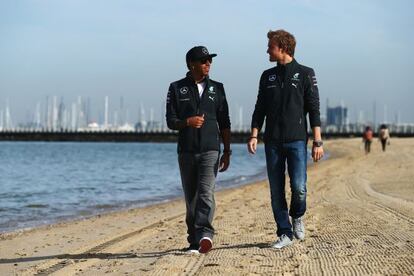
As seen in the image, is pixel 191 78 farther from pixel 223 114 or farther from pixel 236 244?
pixel 236 244

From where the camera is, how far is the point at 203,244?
6.32 m

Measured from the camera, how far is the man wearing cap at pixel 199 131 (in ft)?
20.6

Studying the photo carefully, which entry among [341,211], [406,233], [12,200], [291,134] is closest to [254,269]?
[291,134]

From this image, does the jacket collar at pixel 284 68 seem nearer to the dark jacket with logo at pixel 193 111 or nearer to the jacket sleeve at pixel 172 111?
the dark jacket with logo at pixel 193 111

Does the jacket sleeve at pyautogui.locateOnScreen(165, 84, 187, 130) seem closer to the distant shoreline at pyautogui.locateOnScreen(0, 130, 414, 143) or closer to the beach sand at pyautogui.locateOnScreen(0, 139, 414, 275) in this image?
the beach sand at pyautogui.locateOnScreen(0, 139, 414, 275)

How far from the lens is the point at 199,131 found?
6262 millimetres

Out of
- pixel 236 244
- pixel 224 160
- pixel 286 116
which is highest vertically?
pixel 286 116

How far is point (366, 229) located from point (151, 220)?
15.8ft

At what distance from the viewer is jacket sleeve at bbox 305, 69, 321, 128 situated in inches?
250

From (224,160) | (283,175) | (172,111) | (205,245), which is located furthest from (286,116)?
(205,245)

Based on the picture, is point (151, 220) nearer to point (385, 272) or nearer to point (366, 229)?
point (366, 229)

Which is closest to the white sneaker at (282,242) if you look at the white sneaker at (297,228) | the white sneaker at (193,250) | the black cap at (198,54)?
the white sneaker at (297,228)

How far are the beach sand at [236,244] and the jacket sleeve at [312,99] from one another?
48.0 inches

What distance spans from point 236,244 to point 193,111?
160 cm
